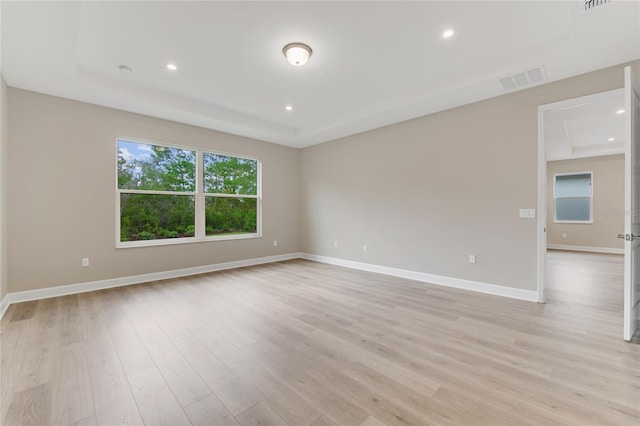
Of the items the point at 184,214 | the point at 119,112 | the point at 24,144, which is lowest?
the point at 184,214

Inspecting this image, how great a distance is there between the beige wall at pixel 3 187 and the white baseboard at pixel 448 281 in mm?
4886

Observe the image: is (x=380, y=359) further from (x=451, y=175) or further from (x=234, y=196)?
(x=234, y=196)

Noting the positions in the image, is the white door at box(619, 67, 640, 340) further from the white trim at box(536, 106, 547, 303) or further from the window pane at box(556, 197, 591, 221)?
the window pane at box(556, 197, 591, 221)

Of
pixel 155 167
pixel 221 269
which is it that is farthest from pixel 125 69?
pixel 221 269

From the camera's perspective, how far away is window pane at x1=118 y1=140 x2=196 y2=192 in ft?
14.1

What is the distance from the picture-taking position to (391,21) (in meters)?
2.45

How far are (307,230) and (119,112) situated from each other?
4.22m

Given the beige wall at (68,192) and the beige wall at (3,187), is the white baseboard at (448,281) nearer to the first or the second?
the beige wall at (68,192)

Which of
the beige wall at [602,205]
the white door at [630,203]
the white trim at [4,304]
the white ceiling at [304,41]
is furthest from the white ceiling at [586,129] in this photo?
the white trim at [4,304]

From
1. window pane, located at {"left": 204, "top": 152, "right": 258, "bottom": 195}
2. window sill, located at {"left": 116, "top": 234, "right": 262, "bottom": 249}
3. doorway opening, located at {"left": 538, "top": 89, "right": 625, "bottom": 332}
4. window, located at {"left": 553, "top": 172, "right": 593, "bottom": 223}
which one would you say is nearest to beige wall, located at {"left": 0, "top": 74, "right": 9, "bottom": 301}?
window sill, located at {"left": 116, "top": 234, "right": 262, "bottom": 249}

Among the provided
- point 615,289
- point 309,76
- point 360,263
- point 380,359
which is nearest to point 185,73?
point 309,76

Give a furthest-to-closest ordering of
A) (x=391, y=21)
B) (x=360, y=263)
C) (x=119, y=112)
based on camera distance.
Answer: (x=360, y=263) → (x=119, y=112) → (x=391, y=21)

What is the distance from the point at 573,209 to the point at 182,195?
33.9ft

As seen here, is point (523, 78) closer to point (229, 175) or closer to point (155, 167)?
point (229, 175)
